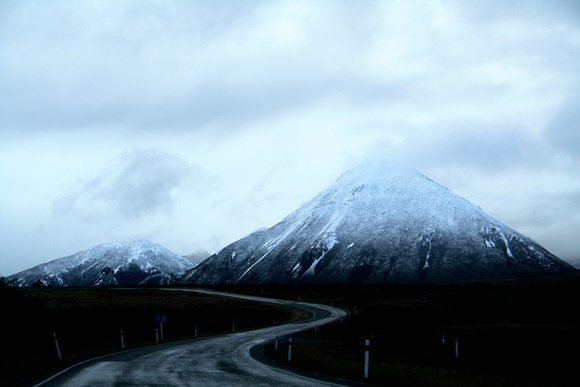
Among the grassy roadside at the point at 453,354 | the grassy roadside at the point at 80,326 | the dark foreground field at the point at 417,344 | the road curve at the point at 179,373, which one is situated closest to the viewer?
the road curve at the point at 179,373

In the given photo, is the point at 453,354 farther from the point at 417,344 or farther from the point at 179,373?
the point at 179,373

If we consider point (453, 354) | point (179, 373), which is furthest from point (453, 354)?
point (179, 373)

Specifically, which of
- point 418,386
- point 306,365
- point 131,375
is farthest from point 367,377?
point 131,375

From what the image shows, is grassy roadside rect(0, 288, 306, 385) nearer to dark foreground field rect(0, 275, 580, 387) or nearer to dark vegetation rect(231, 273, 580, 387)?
dark foreground field rect(0, 275, 580, 387)

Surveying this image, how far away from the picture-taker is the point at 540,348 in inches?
867

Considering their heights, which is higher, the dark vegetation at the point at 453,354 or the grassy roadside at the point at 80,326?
the dark vegetation at the point at 453,354

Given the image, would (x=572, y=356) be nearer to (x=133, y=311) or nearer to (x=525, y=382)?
(x=525, y=382)

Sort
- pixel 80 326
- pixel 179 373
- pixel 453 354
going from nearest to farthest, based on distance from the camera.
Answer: pixel 179 373 < pixel 453 354 < pixel 80 326

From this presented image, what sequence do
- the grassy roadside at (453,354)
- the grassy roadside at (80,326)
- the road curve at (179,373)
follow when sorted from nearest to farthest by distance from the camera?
1. the road curve at (179,373)
2. the grassy roadside at (453,354)
3. the grassy roadside at (80,326)

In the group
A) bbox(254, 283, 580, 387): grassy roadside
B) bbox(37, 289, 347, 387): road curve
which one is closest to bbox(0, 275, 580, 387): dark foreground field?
bbox(254, 283, 580, 387): grassy roadside

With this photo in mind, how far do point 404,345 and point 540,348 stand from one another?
26.3 ft

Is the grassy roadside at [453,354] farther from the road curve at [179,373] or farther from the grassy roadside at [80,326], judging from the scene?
the grassy roadside at [80,326]

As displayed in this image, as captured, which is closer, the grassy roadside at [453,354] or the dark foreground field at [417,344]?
the grassy roadside at [453,354]

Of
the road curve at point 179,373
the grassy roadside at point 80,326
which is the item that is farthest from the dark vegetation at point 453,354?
the grassy roadside at point 80,326
